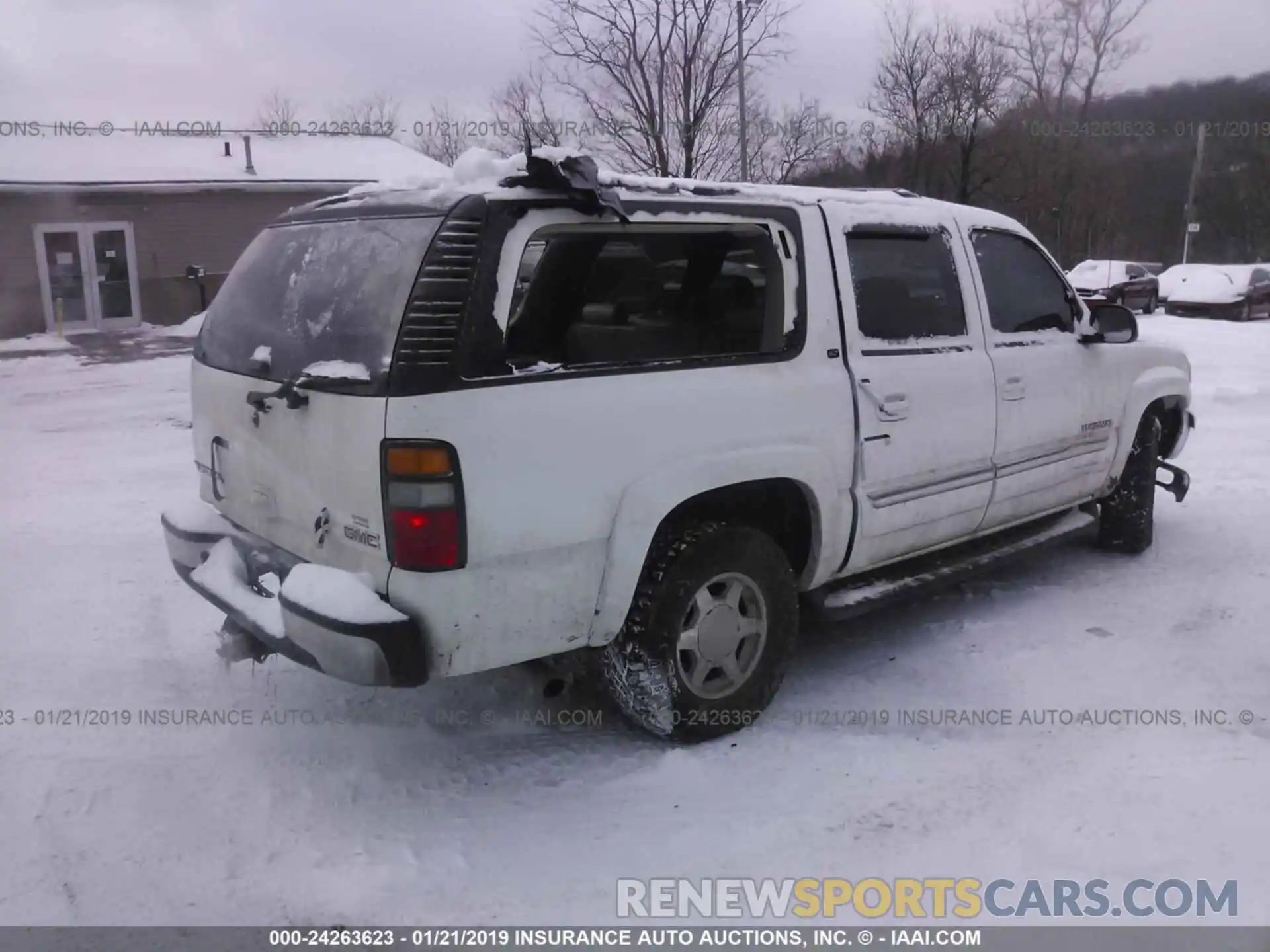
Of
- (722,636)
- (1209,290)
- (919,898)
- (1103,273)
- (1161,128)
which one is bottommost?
(919,898)

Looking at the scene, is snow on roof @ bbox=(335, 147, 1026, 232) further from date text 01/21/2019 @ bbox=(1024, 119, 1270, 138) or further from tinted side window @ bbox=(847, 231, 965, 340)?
date text 01/21/2019 @ bbox=(1024, 119, 1270, 138)

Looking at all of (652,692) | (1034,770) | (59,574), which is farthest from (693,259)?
(59,574)

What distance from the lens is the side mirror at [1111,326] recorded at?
5.16m

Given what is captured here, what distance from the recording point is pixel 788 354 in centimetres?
380

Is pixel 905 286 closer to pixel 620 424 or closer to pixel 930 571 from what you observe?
pixel 930 571

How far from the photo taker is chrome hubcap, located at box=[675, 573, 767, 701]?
3.67 metres

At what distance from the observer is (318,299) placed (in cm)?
338

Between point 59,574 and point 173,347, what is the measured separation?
14053 mm

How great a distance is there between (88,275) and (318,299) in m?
21.0

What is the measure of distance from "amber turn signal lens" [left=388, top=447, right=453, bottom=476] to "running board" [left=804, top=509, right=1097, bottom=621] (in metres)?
1.83

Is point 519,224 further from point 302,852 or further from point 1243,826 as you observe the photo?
point 1243,826

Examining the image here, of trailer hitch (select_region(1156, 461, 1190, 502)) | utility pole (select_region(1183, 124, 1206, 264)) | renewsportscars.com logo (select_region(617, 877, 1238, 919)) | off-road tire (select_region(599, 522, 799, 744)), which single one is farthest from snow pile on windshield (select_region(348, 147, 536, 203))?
utility pole (select_region(1183, 124, 1206, 264))

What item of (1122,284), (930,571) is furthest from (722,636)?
(1122,284)

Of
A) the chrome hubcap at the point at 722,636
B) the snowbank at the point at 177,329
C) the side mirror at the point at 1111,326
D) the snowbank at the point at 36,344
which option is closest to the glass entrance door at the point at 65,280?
the snowbank at the point at 36,344
